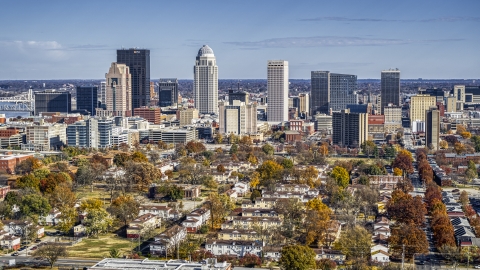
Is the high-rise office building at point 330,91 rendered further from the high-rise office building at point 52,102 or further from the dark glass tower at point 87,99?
the high-rise office building at point 52,102

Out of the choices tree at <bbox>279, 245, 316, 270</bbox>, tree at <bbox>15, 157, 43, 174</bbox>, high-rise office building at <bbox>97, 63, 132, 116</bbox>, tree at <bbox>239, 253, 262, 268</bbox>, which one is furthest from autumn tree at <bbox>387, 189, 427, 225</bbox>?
high-rise office building at <bbox>97, 63, 132, 116</bbox>

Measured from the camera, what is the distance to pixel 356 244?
19641 millimetres

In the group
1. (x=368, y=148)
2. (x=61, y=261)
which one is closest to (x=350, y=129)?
(x=368, y=148)

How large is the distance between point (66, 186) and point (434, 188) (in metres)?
13.2

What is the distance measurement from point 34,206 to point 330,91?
5176 centimetres

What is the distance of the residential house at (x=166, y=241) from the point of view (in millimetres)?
20109

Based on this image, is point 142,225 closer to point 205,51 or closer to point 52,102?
point 52,102

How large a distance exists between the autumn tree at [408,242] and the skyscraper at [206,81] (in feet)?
170

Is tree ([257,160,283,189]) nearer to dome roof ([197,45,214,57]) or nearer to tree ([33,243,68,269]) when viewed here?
tree ([33,243,68,269])

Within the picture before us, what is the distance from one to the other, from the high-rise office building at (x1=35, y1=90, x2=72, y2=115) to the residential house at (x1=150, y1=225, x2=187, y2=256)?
167 ft

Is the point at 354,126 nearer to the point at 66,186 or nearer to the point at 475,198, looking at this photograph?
the point at 475,198

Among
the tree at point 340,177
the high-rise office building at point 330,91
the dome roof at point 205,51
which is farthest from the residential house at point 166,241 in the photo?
the dome roof at point 205,51

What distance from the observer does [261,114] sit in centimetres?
7312

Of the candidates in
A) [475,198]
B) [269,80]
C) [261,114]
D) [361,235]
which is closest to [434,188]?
[475,198]
